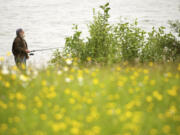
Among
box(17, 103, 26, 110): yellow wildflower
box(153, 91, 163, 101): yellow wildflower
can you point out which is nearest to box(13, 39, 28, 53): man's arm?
box(17, 103, 26, 110): yellow wildflower

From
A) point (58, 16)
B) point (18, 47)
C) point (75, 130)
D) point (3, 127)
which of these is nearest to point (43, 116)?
point (3, 127)

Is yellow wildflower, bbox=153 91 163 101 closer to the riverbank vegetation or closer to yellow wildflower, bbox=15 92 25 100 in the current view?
the riverbank vegetation

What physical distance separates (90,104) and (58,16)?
2941 inches

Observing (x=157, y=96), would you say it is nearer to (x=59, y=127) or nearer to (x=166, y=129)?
(x=166, y=129)

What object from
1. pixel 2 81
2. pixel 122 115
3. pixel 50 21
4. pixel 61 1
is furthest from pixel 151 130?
pixel 61 1

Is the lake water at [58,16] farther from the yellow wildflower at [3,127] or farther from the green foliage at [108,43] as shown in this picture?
the yellow wildflower at [3,127]

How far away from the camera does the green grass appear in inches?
206

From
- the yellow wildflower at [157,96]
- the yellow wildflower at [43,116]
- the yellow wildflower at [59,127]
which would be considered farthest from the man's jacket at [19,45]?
the yellow wildflower at [59,127]

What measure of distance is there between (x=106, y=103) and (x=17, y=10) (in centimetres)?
8197

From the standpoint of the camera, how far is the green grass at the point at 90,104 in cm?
522

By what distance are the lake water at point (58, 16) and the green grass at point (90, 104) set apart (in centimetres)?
3836

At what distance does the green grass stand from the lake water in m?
38.4

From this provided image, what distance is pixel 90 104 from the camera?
5.93 meters

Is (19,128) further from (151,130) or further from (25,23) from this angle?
(25,23)
